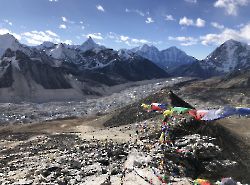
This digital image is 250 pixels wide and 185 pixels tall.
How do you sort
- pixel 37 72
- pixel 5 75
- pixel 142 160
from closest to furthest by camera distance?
pixel 142 160 < pixel 5 75 < pixel 37 72

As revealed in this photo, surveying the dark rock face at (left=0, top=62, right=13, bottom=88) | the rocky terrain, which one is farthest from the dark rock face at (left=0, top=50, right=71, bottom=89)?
the rocky terrain

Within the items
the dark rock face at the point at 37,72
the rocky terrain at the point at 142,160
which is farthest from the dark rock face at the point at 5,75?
the rocky terrain at the point at 142,160

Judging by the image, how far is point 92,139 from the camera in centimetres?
4534

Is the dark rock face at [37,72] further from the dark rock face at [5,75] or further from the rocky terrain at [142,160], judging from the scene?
the rocky terrain at [142,160]

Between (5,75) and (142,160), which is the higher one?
(5,75)

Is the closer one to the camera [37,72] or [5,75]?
[5,75]

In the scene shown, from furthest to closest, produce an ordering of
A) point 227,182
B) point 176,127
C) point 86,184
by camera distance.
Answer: point 176,127
point 86,184
point 227,182

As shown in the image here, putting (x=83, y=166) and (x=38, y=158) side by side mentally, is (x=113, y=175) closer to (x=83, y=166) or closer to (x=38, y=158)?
(x=83, y=166)

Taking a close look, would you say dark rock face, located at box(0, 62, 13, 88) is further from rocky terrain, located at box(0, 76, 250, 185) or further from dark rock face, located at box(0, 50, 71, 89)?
rocky terrain, located at box(0, 76, 250, 185)

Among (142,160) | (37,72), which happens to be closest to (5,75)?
(37,72)

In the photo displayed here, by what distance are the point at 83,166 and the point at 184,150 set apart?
775 cm

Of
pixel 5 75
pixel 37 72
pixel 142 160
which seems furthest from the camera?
pixel 37 72

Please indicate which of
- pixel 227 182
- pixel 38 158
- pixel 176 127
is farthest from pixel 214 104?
pixel 227 182

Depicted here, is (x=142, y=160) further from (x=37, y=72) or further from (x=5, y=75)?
(x=37, y=72)
